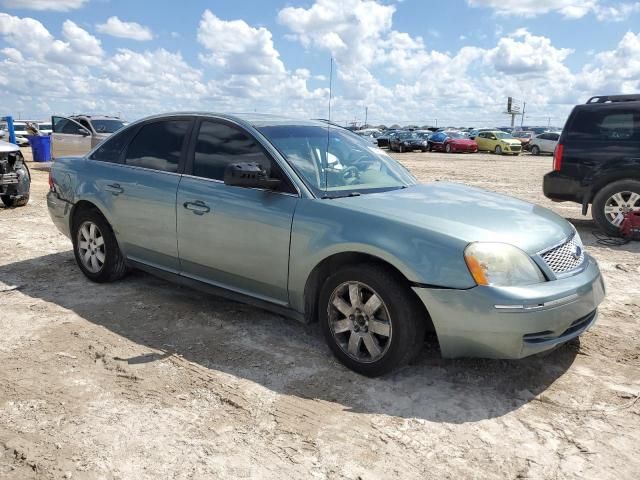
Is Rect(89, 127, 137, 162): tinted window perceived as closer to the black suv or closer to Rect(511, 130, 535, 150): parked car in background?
the black suv

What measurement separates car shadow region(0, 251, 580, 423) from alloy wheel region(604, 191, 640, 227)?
15.4ft

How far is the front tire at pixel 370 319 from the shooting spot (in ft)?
10.7

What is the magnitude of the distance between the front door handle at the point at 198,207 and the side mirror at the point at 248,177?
0.45 m

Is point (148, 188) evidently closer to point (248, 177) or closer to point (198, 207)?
point (198, 207)

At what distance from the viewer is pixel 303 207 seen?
3.68 meters

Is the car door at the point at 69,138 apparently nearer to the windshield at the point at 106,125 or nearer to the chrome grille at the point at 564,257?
the windshield at the point at 106,125

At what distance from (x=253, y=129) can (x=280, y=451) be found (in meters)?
2.36

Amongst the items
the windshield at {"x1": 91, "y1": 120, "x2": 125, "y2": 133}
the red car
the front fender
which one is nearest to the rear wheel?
the front fender

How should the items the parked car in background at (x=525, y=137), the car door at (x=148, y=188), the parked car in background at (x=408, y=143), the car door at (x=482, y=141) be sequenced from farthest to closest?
1. the parked car in background at (x=525, y=137)
2. the car door at (x=482, y=141)
3. the parked car in background at (x=408, y=143)
4. the car door at (x=148, y=188)

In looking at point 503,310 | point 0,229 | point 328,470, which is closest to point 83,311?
point 328,470

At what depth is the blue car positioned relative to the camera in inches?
123

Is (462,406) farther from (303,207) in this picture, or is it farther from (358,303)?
(303,207)

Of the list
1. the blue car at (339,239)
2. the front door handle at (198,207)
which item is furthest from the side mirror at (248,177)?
the front door handle at (198,207)

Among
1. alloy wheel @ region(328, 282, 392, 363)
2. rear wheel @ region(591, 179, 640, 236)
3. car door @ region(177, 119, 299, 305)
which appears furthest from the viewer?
rear wheel @ region(591, 179, 640, 236)
